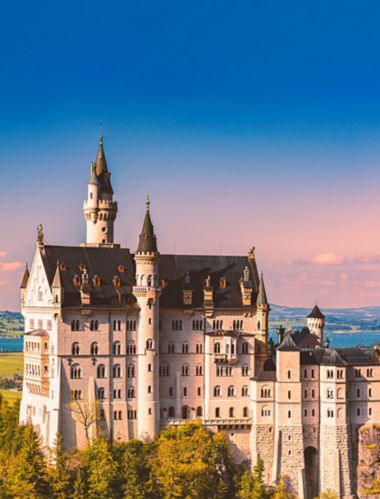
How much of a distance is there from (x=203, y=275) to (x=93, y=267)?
529 inches

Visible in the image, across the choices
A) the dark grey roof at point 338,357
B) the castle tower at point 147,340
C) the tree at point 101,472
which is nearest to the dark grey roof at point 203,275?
the castle tower at point 147,340

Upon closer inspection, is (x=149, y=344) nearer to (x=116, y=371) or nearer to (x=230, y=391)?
(x=116, y=371)

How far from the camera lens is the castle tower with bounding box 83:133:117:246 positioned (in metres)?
120

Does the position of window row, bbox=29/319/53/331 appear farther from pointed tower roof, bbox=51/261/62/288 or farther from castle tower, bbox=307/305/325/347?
castle tower, bbox=307/305/325/347

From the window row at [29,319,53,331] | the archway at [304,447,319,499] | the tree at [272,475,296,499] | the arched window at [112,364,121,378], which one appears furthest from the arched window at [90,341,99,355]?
the archway at [304,447,319,499]

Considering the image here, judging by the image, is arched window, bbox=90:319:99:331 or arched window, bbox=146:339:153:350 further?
arched window, bbox=146:339:153:350

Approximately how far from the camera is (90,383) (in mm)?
108250

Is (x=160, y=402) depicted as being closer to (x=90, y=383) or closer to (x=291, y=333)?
(x=90, y=383)

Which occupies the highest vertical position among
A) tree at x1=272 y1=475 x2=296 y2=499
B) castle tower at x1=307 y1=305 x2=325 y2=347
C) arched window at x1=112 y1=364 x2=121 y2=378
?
castle tower at x1=307 y1=305 x2=325 y2=347

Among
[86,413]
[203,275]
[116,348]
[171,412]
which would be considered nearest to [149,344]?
[116,348]

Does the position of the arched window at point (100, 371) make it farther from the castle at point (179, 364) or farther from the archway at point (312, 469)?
the archway at point (312, 469)

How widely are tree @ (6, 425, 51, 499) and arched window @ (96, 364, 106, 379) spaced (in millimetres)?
9536

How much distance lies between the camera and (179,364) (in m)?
113

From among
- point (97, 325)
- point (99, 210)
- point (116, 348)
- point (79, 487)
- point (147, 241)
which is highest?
point (99, 210)
